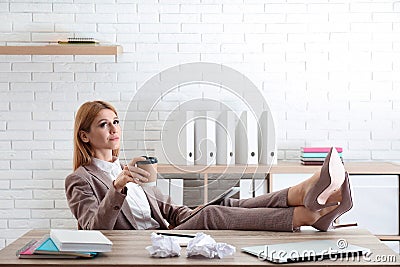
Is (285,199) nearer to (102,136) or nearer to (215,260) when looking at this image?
(215,260)

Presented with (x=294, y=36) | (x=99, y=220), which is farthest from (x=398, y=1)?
(x=99, y=220)

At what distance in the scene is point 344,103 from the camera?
483cm

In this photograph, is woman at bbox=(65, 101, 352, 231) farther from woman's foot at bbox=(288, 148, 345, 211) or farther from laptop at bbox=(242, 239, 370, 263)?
laptop at bbox=(242, 239, 370, 263)

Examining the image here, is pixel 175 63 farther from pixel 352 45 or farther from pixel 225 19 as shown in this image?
pixel 352 45

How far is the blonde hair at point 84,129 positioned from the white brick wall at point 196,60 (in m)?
1.19

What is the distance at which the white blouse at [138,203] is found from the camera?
3.49m

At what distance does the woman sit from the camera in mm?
2836

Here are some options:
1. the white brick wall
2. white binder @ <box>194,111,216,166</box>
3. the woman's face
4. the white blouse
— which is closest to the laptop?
white binder @ <box>194,111,216,166</box>

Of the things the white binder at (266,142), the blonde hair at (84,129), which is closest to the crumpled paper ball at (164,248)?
the blonde hair at (84,129)

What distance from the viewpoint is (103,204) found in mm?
3080

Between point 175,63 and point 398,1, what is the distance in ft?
4.96

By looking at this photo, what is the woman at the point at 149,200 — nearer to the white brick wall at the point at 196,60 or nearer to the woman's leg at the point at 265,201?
the woman's leg at the point at 265,201

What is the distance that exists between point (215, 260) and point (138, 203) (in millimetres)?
1222

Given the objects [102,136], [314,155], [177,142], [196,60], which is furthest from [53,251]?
[196,60]
